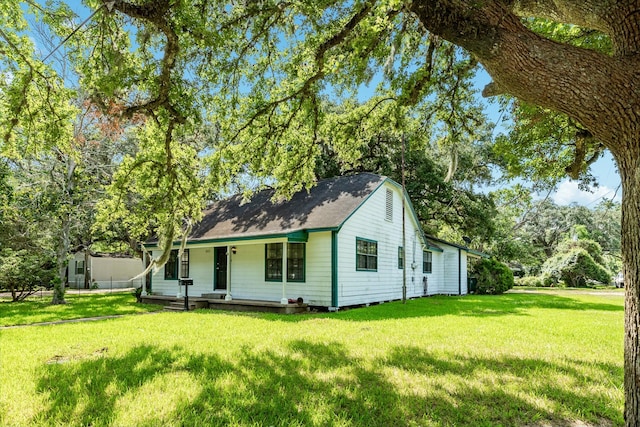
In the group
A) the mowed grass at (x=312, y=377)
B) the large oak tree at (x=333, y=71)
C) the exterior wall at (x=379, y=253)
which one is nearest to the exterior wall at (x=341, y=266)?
the exterior wall at (x=379, y=253)

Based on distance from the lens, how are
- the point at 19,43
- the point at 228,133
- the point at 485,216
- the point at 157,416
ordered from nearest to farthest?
the point at 157,416 < the point at 19,43 < the point at 228,133 < the point at 485,216

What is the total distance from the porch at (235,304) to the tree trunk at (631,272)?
30.9 ft

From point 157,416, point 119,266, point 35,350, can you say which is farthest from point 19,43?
point 119,266

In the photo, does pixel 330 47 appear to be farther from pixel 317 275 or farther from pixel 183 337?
pixel 317 275

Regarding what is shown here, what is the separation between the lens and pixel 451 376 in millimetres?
4598

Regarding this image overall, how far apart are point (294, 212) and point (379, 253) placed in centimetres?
369

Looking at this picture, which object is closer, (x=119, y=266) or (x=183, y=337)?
(x=183, y=337)

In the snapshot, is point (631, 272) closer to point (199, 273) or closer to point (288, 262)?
point (288, 262)

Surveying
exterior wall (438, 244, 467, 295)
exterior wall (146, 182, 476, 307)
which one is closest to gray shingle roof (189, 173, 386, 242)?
exterior wall (146, 182, 476, 307)

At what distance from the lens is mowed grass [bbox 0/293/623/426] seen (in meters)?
3.50

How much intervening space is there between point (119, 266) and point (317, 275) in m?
25.7

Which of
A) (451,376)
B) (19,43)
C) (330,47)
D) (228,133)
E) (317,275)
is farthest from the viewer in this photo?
(317,275)

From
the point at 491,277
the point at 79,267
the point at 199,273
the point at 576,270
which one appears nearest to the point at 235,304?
the point at 199,273

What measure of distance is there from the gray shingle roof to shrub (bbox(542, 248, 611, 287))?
2493 cm
